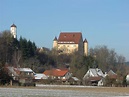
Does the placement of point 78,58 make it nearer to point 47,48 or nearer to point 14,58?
point 14,58

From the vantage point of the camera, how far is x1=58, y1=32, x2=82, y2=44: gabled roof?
189750 mm

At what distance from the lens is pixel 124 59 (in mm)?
143875

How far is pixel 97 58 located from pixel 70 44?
188 ft

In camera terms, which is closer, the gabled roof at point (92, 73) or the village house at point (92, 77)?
the village house at point (92, 77)

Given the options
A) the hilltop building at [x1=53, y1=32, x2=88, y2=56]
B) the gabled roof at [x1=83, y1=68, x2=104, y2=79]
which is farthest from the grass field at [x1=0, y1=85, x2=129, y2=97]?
the hilltop building at [x1=53, y1=32, x2=88, y2=56]

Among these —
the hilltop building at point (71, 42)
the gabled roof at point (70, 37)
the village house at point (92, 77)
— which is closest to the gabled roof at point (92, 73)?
the village house at point (92, 77)

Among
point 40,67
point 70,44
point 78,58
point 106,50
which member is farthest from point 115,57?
point 70,44

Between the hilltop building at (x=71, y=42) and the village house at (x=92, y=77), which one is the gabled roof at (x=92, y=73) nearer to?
the village house at (x=92, y=77)

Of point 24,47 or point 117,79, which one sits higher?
point 24,47

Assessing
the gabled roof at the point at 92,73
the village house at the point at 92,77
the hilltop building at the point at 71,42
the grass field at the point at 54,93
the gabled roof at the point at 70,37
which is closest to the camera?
the grass field at the point at 54,93

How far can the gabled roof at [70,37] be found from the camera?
189750mm

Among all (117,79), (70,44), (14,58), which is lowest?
(117,79)

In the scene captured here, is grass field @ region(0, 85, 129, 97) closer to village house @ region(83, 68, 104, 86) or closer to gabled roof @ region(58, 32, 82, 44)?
village house @ region(83, 68, 104, 86)

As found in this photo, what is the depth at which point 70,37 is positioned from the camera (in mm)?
193625
